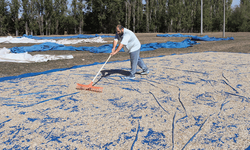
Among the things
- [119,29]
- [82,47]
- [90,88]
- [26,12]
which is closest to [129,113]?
[90,88]

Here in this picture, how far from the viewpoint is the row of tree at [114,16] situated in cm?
3406

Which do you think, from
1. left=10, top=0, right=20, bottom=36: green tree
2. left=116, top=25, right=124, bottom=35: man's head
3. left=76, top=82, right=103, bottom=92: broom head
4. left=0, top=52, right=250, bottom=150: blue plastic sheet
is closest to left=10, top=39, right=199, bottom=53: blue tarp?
left=0, top=52, right=250, bottom=150: blue plastic sheet

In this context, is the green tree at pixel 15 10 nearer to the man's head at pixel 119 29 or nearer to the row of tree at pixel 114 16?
the row of tree at pixel 114 16

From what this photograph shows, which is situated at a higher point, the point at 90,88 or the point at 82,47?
the point at 82,47

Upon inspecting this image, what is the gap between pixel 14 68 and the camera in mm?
8055

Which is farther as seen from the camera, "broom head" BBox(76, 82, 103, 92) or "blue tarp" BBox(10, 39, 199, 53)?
"blue tarp" BBox(10, 39, 199, 53)

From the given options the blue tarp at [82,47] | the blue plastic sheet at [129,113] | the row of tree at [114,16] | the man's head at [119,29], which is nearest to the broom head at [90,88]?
the blue plastic sheet at [129,113]

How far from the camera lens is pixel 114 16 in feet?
130

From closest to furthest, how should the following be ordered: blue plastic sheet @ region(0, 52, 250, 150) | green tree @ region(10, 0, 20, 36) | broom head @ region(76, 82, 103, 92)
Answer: blue plastic sheet @ region(0, 52, 250, 150) → broom head @ region(76, 82, 103, 92) → green tree @ region(10, 0, 20, 36)

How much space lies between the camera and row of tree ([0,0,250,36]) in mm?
34062

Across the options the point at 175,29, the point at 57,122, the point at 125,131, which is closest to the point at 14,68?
the point at 57,122

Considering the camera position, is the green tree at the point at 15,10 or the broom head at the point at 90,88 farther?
the green tree at the point at 15,10

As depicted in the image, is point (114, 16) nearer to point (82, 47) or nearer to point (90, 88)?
point (82, 47)

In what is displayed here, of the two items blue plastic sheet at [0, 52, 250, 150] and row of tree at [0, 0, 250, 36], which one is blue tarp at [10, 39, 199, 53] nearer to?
blue plastic sheet at [0, 52, 250, 150]
